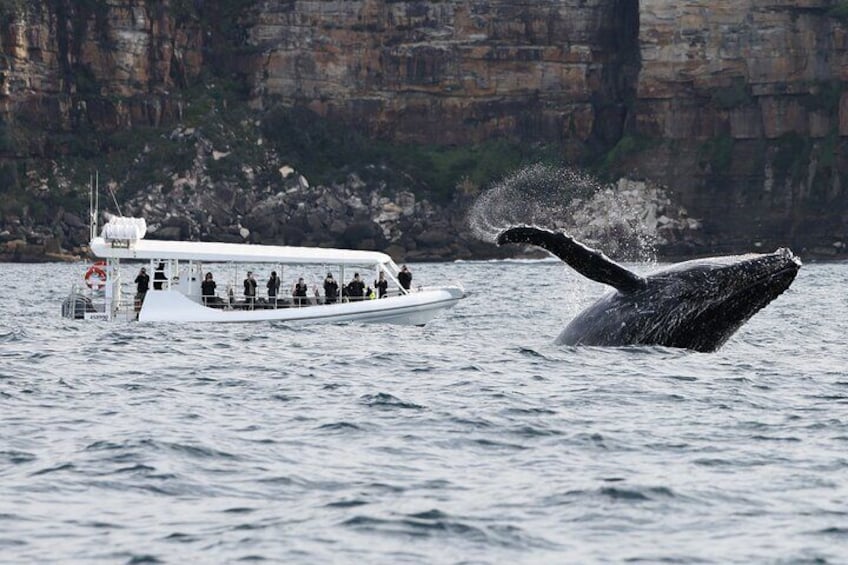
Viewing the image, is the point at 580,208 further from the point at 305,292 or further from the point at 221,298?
the point at 221,298

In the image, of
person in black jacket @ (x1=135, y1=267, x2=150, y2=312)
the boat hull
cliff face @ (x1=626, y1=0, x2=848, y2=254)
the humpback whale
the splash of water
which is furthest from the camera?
cliff face @ (x1=626, y1=0, x2=848, y2=254)

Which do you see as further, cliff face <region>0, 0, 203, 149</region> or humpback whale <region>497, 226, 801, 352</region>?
cliff face <region>0, 0, 203, 149</region>

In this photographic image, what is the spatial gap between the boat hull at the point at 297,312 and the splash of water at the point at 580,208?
312ft

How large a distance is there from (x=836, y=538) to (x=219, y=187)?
135 m

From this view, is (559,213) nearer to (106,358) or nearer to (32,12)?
(32,12)

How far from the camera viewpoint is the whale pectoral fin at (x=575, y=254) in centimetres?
2348

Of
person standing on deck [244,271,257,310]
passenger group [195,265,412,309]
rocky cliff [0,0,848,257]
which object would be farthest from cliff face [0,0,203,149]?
person standing on deck [244,271,257,310]

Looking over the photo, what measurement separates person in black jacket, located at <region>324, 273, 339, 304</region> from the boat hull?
2.72 ft

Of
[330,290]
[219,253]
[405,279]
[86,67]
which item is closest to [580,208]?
[86,67]

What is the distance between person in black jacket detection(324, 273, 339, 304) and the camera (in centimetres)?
4438

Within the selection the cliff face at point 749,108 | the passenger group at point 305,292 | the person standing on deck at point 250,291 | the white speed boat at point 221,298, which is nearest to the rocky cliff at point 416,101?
the cliff face at point 749,108

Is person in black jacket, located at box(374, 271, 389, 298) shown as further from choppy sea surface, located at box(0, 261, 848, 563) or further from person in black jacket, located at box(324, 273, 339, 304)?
choppy sea surface, located at box(0, 261, 848, 563)

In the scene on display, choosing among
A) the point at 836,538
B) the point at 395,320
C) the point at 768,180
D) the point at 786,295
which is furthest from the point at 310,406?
the point at 768,180

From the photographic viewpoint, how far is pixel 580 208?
148m
